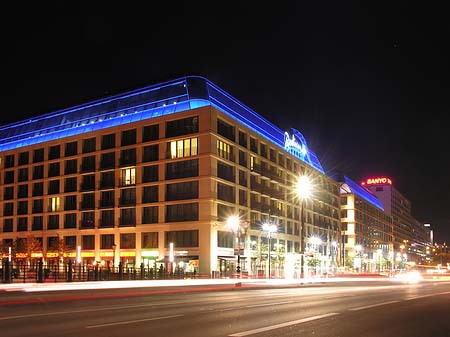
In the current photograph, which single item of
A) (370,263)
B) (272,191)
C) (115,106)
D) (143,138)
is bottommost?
(370,263)

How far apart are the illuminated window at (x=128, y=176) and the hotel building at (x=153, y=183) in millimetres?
163

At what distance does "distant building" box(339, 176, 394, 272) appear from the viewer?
145375 millimetres

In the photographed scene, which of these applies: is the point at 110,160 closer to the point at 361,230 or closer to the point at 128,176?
the point at 128,176

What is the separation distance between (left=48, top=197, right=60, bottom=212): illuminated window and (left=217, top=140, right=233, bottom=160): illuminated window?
2859 cm

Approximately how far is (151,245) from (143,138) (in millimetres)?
14672

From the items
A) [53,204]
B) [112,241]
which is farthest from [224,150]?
[53,204]

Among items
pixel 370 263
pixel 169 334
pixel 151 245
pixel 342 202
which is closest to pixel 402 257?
pixel 370 263

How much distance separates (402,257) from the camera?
194 meters

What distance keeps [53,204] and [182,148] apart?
25982 mm

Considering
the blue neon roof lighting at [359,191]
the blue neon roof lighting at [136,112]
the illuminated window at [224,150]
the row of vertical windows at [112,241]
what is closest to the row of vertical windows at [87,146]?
the blue neon roof lighting at [136,112]

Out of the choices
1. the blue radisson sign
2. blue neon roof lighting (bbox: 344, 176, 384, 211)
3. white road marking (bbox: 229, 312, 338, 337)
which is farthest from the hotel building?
blue neon roof lighting (bbox: 344, 176, 384, 211)

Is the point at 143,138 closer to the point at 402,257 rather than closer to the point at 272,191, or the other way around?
the point at 272,191

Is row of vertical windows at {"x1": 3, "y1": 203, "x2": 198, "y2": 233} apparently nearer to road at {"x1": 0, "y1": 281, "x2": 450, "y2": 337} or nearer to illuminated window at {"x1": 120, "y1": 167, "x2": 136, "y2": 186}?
illuminated window at {"x1": 120, "y1": 167, "x2": 136, "y2": 186}

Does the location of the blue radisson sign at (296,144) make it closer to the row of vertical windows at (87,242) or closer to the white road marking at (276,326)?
the row of vertical windows at (87,242)
